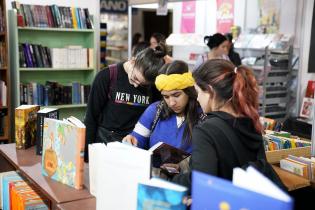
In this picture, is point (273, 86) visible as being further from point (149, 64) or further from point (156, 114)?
point (156, 114)

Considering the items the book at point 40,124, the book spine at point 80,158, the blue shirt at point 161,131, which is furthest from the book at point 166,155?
the book at point 40,124

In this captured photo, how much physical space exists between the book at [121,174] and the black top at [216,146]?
0.59 ft

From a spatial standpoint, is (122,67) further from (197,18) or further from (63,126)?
(197,18)

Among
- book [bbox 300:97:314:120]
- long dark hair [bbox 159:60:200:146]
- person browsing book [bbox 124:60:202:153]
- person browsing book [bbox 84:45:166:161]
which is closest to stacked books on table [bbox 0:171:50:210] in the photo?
person browsing book [bbox 84:45:166:161]

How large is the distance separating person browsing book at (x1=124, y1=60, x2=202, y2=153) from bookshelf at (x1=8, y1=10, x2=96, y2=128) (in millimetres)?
3230

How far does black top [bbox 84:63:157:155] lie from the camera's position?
249cm

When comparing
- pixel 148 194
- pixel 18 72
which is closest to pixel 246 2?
pixel 18 72

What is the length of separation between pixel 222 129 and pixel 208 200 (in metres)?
0.41

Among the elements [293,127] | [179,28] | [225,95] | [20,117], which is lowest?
[293,127]

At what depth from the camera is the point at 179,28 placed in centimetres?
713

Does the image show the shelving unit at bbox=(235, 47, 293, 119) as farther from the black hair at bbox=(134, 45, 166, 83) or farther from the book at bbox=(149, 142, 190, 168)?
the book at bbox=(149, 142, 190, 168)

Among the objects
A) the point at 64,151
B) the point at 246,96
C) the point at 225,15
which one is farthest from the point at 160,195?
the point at 225,15

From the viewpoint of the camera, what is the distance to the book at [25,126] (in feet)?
7.90

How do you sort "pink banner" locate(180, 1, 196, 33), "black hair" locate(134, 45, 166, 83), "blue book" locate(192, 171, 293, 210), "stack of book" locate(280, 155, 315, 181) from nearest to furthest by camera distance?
"blue book" locate(192, 171, 293, 210) < "stack of book" locate(280, 155, 315, 181) < "black hair" locate(134, 45, 166, 83) < "pink banner" locate(180, 1, 196, 33)
